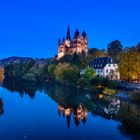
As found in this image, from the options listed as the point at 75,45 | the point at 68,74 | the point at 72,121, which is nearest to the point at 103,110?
the point at 72,121

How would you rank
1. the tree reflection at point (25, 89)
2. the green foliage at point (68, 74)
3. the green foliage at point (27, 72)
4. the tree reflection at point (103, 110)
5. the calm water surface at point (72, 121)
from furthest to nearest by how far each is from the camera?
1. the green foliage at point (27, 72)
2. the green foliage at point (68, 74)
3. the tree reflection at point (25, 89)
4. the tree reflection at point (103, 110)
5. the calm water surface at point (72, 121)

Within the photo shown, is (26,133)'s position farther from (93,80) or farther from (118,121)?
(93,80)

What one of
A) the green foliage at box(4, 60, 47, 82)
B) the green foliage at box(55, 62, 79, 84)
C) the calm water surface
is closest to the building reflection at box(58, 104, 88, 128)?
the calm water surface

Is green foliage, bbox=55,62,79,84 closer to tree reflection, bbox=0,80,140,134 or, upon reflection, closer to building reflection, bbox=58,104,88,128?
tree reflection, bbox=0,80,140,134

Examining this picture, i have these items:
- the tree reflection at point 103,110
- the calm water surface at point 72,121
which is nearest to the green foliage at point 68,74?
the tree reflection at point 103,110

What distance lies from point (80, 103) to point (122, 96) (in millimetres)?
8514

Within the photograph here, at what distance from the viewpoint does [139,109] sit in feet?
144

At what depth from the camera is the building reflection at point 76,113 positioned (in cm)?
3916

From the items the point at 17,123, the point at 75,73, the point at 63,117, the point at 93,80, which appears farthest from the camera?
the point at 75,73

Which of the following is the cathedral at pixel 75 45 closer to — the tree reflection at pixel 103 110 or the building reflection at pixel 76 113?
the tree reflection at pixel 103 110

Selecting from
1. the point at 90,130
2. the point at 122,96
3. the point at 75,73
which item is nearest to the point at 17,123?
the point at 90,130

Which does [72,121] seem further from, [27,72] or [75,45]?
[75,45]

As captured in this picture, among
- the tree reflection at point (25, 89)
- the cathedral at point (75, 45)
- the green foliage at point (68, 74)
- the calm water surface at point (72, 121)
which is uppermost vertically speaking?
the cathedral at point (75, 45)

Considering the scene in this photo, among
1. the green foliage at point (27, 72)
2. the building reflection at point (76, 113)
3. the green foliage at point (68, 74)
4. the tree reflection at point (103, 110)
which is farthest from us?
the green foliage at point (27, 72)
